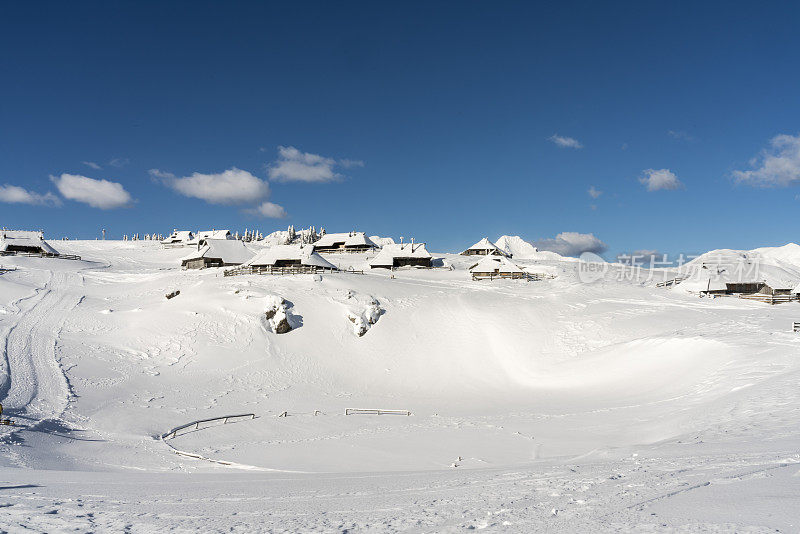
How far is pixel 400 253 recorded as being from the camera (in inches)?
2638

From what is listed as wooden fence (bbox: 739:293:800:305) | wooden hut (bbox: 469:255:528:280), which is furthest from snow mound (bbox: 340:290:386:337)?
wooden fence (bbox: 739:293:800:305)

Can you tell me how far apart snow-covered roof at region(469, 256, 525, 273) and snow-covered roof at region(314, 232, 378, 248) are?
117 feet

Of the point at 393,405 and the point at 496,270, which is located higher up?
the point at 496,270

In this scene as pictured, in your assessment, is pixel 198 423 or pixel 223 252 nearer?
pixel 198 423

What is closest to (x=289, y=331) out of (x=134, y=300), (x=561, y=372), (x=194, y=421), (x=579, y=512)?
(x=194, y=421)

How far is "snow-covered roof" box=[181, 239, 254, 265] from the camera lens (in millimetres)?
60344

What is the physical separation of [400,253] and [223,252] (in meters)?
25.2

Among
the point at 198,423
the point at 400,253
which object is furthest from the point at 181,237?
the point at 198,423

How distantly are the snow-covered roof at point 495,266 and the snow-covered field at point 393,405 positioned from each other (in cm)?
577

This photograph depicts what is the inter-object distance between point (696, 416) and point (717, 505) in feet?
37.8

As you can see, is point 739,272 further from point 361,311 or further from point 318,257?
point 318,257

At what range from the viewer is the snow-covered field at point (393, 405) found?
6.76 meters

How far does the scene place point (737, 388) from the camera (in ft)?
58.5

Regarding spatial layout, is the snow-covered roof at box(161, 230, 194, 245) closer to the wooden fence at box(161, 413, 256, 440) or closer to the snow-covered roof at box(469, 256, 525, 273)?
the snow-covered roof at box(469, 256, 525, 273)
